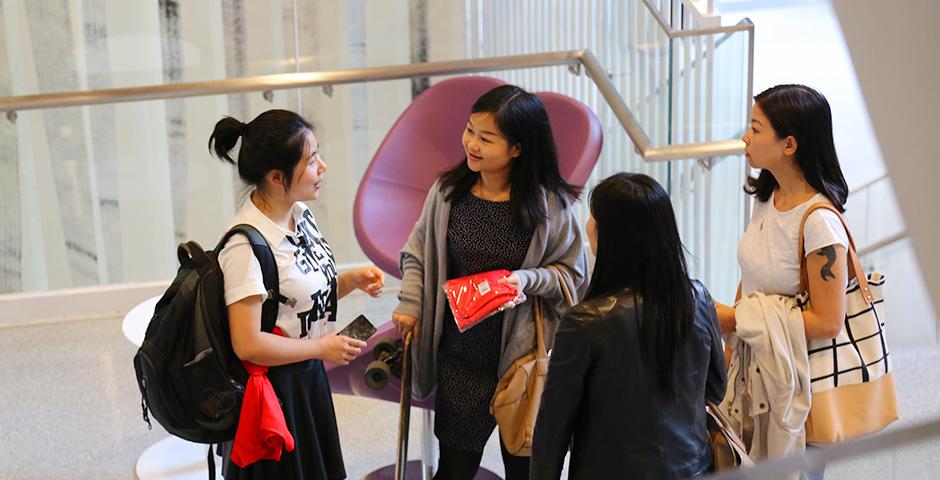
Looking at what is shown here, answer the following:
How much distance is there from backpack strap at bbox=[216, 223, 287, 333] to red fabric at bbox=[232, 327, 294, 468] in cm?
5

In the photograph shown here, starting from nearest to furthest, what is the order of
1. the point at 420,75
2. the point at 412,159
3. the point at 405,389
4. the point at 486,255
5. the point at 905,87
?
1. the point at 486,255
2. the point at 405,389
3. the point at 412,159
4. the point at 420,75
5. the point at 905,87

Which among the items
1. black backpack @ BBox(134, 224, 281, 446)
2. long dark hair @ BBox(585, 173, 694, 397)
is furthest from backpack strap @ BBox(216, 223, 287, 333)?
long dark hair @ BBox(585, 173, 694, 397)

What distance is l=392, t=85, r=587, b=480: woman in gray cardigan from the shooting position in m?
2.61

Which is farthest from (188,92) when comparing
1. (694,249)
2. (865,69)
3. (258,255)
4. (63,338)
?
(865,69)

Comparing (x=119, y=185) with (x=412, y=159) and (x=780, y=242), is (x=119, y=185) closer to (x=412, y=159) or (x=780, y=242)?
(x=412, y=159)

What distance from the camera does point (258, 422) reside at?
2404mm

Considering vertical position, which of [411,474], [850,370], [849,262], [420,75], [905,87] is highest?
[420,75]

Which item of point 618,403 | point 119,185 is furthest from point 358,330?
point 119,185

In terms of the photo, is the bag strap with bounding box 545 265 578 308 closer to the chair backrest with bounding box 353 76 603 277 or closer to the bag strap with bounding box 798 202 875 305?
the bag strap with bounding box 798 202 875 305

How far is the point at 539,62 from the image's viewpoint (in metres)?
4.18

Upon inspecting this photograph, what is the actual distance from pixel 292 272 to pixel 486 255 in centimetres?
47

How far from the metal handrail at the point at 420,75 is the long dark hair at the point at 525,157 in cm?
84

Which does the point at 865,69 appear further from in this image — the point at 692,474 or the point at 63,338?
the point at 63,338

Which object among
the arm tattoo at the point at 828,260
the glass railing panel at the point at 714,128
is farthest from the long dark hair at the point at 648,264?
the glass railing panel at the point at 714,128
